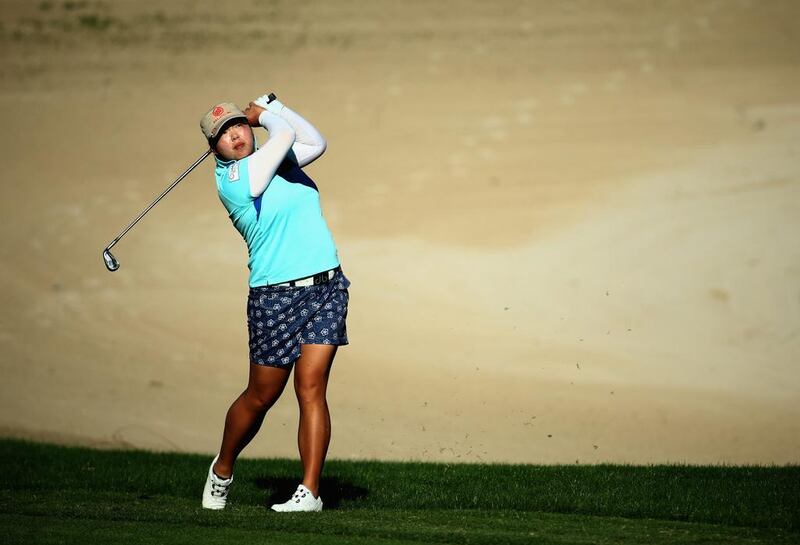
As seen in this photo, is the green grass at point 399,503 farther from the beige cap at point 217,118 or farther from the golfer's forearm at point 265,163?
the beige cap at point 217,118

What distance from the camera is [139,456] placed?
805cm

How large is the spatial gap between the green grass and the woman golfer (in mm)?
403

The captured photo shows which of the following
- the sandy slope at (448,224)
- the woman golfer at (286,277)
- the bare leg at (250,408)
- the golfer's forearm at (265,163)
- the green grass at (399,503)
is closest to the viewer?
the green grass at (399,503)

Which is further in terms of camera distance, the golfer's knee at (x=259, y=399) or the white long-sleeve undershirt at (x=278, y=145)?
the golfer's knee at (x=259, y=399)

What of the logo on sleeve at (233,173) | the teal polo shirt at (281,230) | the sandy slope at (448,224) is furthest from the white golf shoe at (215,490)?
the sandy slope at (448,224)

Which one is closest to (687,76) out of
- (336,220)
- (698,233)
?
(698,233)

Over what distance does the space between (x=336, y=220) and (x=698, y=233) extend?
294cm

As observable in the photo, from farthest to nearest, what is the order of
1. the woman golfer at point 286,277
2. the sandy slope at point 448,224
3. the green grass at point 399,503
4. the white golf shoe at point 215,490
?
1. the sandy slope at point 448,224
2. the white golf shoe at point 215,490
3. the woman golfer at point 286,277
4. the green grass at point 399,503

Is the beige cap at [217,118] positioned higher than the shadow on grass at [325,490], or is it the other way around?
the beige cap at [217,118]

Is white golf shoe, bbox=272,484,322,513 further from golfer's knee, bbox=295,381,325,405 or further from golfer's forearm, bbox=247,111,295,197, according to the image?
golfer's forearm, bbox=247,111,295,197

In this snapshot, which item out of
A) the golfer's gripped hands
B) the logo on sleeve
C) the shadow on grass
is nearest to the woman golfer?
the logo on sleeve

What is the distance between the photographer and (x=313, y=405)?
232 inches

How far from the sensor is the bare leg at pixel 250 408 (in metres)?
5.92

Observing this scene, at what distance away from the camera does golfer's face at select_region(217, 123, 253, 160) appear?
5867 mm
